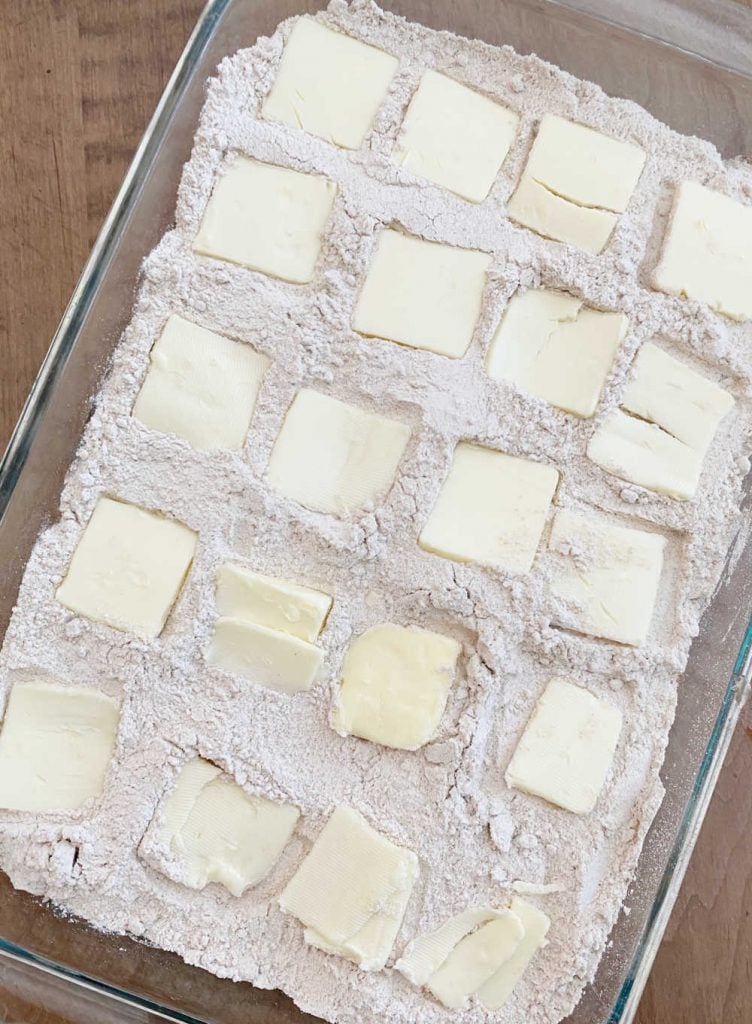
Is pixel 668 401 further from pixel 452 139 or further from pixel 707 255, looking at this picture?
pixel 452 139

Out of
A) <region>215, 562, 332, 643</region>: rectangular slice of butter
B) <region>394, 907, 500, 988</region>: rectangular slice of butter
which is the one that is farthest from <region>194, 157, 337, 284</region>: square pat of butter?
<region>394, 907, 500, 988</region>: rectangular slice of butter

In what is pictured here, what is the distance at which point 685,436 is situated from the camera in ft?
3.65

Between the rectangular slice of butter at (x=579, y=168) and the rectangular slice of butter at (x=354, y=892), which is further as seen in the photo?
A: the rectangular slice of butter at (x=579, y=168)

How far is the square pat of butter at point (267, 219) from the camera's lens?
1098mm

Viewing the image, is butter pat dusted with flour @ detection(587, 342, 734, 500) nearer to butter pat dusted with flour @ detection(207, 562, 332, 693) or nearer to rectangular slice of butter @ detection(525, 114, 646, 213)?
rectangular slice of butter @ detection(525, 114, 646, 213)

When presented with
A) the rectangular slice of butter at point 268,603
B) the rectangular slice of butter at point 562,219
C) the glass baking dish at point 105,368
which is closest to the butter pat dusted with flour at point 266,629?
the rectangular slice of butter at point 268,603

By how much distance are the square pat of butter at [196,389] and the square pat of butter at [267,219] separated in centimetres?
10

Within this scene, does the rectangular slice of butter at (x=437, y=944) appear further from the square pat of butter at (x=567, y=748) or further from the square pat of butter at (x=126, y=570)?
the square pat of butter at (x=126, y=570)

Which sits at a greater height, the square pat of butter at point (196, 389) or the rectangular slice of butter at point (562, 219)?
the rectangular slice of butter at point (562, 219)

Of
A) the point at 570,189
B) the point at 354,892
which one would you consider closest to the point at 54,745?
the point at 354,892

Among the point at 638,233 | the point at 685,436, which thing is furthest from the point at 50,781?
the point at 638,233

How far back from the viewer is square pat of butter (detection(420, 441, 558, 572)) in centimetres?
107

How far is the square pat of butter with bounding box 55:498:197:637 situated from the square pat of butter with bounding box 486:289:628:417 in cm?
42

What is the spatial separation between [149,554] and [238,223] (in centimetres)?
39
